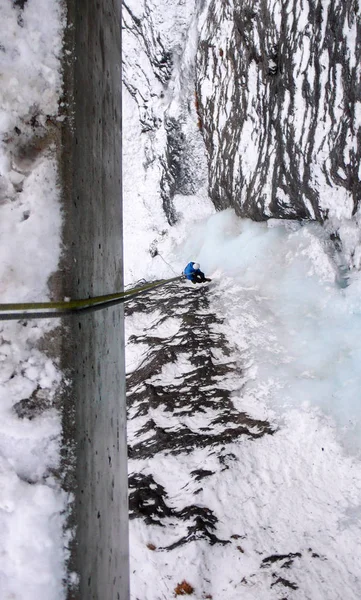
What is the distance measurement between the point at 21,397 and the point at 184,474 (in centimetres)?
393

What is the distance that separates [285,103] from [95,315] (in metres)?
5.71

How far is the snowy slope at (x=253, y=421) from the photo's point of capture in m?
4.26

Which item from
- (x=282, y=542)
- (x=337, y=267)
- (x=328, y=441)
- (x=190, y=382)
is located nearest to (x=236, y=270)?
(x=337, y=267)

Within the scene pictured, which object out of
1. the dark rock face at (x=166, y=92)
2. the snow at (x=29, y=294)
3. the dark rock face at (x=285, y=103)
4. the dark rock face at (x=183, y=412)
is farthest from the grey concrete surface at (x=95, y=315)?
the dark rock face at (x=166, y=92)

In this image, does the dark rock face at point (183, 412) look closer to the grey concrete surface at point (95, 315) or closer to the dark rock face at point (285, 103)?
the dark rock face at point (285, 103)

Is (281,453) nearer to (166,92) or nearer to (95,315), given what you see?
(95,315)

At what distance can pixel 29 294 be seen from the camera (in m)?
1.29

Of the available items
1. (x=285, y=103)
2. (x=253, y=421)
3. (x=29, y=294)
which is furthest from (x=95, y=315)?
(x=285, y=103)

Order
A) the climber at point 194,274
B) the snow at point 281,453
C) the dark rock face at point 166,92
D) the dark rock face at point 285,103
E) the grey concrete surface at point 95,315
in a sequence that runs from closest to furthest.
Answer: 1. the grey concrete surface at point 95,315
2. the snow at point 281,453
3. the dark rock face at point 285,103
4. the climber at point 194,274
5. the dark rock face at point 166,92

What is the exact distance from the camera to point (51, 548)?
119cm

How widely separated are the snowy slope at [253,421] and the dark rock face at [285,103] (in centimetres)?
18

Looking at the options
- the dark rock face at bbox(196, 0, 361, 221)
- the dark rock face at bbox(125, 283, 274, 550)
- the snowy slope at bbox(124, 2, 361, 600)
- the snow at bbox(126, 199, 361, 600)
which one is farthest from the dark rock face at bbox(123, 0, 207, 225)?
the dark rock face at bbox(125, 283, 274, 550)

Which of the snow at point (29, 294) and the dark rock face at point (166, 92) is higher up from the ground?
the dark rock face at point (166, 92)

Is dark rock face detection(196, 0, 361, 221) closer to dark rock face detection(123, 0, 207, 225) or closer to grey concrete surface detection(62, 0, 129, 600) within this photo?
dark rock face detection(123, 0, 207, 225)
